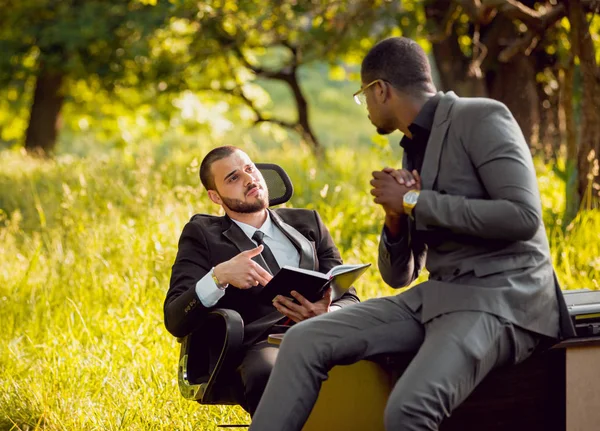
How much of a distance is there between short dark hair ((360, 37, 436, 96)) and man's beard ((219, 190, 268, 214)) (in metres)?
1.06

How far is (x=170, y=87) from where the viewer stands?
50.3 feet

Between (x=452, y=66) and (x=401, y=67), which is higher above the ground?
(x=401, y=67)

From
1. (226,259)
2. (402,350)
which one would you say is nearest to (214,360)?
(226,259)

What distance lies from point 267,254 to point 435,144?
1.28m

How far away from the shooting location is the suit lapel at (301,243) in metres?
4.57

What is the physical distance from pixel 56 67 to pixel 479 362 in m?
12.8

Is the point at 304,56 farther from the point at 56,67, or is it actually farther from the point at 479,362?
the point at 479,362

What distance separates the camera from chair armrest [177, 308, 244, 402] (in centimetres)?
413

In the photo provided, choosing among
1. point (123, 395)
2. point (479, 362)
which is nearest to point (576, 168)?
point (123, 395)

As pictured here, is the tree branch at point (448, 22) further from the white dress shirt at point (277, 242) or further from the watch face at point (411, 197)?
the watch face at point (411, 197)

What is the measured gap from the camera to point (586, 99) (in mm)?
7801

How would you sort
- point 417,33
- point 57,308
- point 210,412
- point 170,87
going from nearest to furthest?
point 210,412, point 57,308, point 417,33, point 170,87

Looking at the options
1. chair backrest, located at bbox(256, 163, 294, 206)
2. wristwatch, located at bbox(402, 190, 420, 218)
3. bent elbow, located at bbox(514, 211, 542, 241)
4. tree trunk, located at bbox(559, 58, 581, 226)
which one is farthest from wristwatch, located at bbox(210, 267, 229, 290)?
tree trunk, located at bbox(559, 58, 581, 226)

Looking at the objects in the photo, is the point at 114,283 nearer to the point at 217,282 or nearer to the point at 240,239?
the point at 240,239
